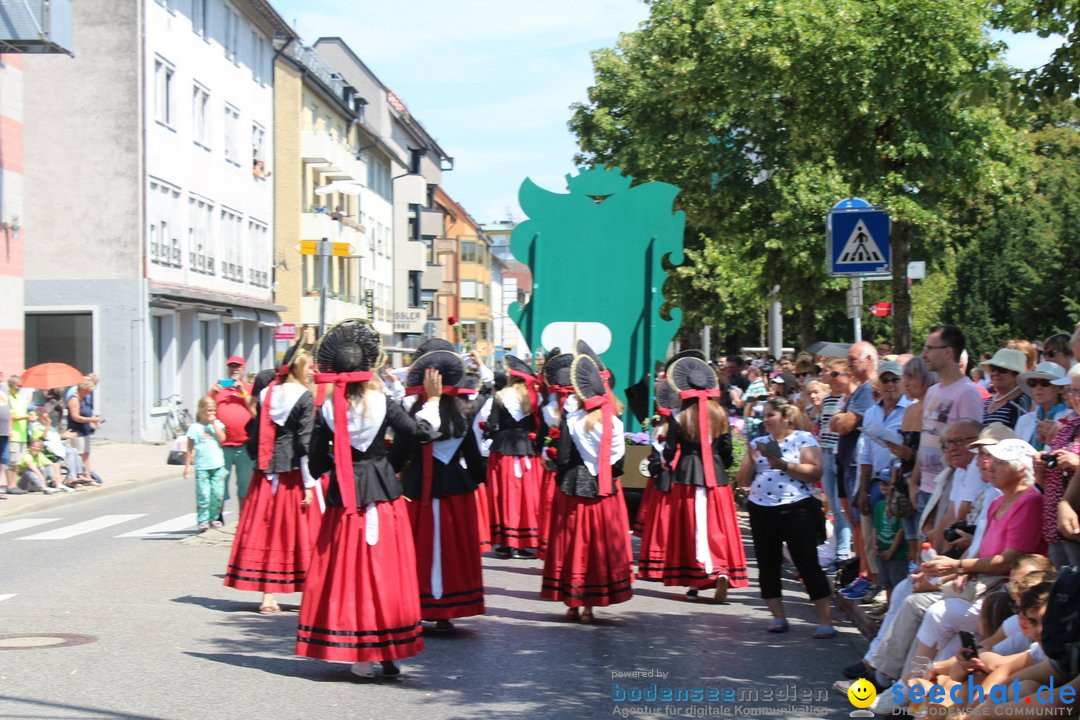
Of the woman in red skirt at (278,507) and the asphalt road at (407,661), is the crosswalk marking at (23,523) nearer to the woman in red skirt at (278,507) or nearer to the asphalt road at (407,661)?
the asphalt road at (407,661)

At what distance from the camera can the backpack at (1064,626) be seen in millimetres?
5676

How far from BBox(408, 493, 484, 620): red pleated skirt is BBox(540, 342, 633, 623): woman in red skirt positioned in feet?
2.34

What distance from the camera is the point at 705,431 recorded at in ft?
37.0

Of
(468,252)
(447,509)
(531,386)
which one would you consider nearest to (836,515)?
(531,386)

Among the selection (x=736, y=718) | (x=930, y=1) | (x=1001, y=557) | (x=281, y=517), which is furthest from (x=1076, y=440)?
(x=930, y=1)

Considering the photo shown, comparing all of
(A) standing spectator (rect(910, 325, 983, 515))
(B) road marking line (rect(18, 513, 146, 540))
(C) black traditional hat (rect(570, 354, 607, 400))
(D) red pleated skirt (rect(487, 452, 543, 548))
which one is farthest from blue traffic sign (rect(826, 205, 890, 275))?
(B) road marking line (rect(18, 513, 146, 540))

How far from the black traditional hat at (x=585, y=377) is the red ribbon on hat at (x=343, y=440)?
7.99ft

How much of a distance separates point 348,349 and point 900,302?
10.8 m

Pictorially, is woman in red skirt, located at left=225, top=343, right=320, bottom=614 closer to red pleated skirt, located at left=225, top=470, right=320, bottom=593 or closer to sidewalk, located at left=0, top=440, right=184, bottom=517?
red pleated skirt, located at left=225, top=470, right=320, bottom=593

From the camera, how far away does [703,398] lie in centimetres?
1130

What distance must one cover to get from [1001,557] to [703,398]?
4.65 m

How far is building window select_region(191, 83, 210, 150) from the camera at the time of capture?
39.7 meters

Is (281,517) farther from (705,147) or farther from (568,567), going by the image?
(705,147)

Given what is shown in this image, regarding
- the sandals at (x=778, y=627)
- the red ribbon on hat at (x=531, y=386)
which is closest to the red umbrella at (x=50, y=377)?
the red ribbon on hat at (x=531, y=386)
